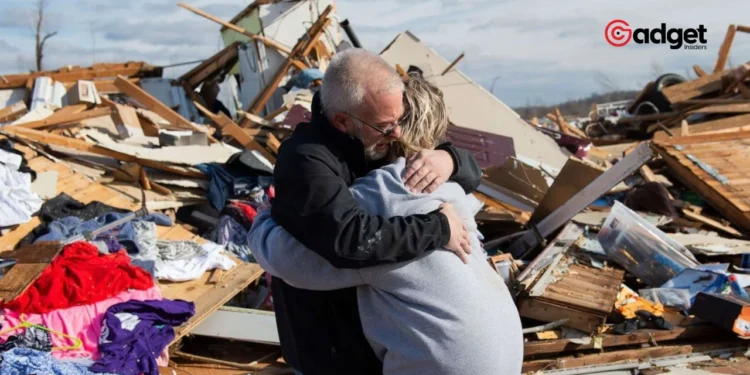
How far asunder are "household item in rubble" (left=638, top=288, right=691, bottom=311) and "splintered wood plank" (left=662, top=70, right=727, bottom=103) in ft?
24.9

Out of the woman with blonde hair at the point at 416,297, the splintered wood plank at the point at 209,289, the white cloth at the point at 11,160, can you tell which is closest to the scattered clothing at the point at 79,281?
the splintered wood plank at the point at 209,289

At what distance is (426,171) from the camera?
1.71m

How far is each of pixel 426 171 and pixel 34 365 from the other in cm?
271

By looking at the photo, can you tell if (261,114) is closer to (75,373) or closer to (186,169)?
(186,169)

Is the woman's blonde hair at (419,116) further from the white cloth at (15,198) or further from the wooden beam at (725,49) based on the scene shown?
the wooden beam at (725,49)

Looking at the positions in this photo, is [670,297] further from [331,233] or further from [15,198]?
[15,198]

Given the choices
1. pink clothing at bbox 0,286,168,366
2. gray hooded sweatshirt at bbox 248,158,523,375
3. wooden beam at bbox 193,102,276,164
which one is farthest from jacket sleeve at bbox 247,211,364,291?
wooden beam at bbox 193,102,276,164

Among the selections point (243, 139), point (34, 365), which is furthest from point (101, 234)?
point (243, 139)

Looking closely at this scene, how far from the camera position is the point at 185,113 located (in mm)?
13773

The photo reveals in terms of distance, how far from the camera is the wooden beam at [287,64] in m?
11.3

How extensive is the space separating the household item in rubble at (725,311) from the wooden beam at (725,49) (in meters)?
8.98

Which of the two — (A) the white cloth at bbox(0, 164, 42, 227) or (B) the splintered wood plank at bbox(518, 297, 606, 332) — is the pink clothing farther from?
(B) the splintered wood plank at bbox(518, 297, 606, 332)

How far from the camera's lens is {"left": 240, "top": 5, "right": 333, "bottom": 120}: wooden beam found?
11.3 metres

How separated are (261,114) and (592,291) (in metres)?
8.42
